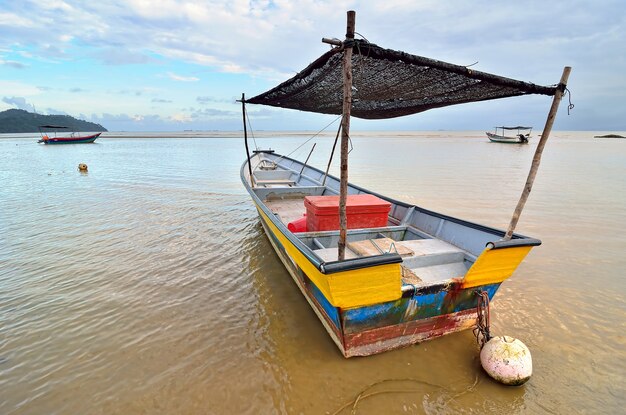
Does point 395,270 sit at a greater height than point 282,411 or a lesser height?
greater

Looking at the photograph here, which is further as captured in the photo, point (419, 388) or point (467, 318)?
point (467, 318)

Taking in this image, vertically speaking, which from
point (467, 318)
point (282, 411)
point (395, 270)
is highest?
point (395, 270)

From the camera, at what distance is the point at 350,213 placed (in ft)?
16.5

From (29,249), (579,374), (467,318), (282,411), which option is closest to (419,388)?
(467,318)

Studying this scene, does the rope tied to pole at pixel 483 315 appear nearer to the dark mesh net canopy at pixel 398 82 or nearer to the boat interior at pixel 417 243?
the boat interior at pixel 417 243

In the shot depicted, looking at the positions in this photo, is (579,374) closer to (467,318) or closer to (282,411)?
(467,318)

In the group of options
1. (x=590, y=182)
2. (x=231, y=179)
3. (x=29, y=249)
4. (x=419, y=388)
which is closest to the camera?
(x=419, y=388)

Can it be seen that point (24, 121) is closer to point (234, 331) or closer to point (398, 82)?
point (234, 331)

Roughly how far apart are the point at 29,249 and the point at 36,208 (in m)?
4.34

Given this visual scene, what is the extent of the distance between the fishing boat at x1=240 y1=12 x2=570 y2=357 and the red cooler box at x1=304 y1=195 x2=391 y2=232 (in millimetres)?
18

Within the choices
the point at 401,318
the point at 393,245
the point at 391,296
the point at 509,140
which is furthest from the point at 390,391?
the point at 509,140

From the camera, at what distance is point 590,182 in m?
13.7

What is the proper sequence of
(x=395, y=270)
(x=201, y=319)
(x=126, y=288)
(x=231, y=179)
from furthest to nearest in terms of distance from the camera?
(x=231, y=179) < (x=126, y=288) < (x=201, y=319) < (x=395, y=270)

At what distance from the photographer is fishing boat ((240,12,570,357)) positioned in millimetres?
3000
